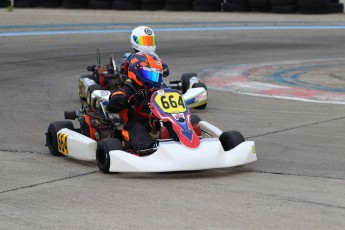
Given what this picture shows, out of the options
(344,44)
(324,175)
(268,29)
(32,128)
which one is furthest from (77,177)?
(268,29)

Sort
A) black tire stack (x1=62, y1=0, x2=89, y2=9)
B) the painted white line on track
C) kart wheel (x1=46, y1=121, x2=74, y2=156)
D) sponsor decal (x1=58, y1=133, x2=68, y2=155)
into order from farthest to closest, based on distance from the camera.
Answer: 1. black tire stack (x1=62, y1=0, x2=89, y2=9)
2. the painted white line on track
3. kart wheel (x1=46, y1=121, x2=74, y2=156)
4. sponsor decal (x1=58, y1=133, x2=68, y2=155)

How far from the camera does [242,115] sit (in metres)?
10.6

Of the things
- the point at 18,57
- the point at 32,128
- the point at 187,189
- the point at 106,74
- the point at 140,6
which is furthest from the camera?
the point at 140,6

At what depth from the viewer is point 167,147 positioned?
7051 mm

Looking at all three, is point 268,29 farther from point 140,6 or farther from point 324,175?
point 324,175

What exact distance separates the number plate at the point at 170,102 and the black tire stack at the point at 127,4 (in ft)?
67.8

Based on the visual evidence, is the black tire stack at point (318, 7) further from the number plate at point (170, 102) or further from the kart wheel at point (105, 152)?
the kart wheel at point (105, 152)

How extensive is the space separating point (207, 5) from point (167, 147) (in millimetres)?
20565

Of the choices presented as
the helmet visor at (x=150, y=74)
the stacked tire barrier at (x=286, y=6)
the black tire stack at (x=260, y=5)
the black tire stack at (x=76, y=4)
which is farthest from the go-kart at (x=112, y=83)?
the black tire stack at (x=76, y=4)

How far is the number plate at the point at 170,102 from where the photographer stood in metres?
7.48

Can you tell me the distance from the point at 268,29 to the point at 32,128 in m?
14.3

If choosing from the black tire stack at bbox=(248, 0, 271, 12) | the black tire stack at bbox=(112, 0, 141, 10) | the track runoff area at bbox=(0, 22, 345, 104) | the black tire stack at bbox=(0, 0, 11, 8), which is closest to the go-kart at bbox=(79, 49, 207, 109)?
the track runoff area at bbox=(0, 22, 345, 104)

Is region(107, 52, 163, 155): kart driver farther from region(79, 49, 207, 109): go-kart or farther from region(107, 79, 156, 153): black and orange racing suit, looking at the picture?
region(79, 49, 207, 109): go-kart

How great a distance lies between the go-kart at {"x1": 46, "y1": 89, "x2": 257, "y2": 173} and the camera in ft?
23.0
